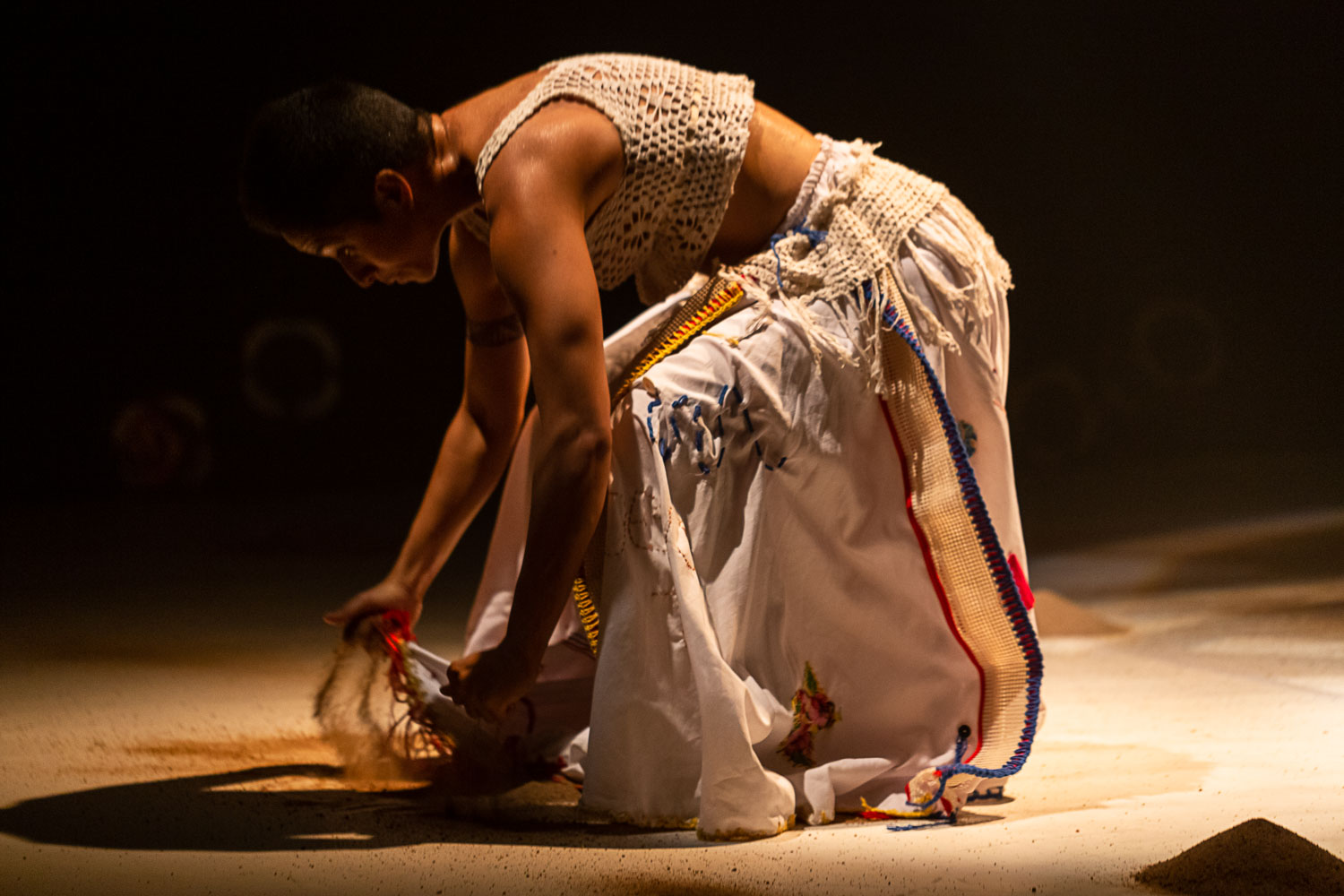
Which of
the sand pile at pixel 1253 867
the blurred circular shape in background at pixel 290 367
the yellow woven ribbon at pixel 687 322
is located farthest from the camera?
the blurred circular shape in background at pixel 290 367

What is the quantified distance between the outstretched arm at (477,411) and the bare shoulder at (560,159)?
0.33 m

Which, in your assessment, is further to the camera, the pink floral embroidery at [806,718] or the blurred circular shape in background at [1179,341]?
the blurred circular shape in background at [1179,341]

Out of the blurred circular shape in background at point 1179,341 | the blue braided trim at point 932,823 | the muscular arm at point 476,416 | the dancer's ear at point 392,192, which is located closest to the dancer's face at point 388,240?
the dancer's ear at point 392,192

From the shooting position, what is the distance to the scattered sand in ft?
9.02

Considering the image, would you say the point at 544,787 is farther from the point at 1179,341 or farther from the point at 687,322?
the point at 1179,341

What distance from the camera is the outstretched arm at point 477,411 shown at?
5.88 feet

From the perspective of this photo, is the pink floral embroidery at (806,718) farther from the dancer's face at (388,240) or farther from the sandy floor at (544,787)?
the dancer's face at (388,240)

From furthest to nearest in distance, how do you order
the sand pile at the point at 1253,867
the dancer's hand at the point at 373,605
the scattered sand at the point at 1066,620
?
1. the scattered sand at the point at 1066,620
2. the dancer's hand at the point at 373,605
3. the sand pile at the point at 1253,867

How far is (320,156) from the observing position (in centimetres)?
145

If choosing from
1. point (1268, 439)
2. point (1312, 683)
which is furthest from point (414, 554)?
point (1268, 439)

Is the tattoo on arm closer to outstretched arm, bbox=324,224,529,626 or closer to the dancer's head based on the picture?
outstretched arm, bbox=324,224,529,626

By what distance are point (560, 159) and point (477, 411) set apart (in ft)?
1.63

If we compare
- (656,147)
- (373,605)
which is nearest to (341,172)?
(656,147)

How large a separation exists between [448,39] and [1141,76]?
108 inches
